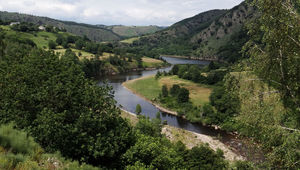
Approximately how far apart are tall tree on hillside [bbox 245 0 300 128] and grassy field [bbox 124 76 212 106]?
Result: 56291mm

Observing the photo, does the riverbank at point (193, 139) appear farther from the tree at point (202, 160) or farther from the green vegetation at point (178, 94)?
the tree at point (202, 160)

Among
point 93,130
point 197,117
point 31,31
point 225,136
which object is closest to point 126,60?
point 31,31

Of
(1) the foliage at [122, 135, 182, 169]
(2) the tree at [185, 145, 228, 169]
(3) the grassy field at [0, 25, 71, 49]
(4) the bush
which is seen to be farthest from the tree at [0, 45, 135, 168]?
(3) the grassy field at [0, 25, 71, 49]

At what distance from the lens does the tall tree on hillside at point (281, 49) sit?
27.5 ft

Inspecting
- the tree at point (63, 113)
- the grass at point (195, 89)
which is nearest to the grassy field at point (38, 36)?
the grass at point (195, 89)

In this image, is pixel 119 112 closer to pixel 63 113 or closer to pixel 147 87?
pixel 63 113

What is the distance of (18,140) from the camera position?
33.7ft

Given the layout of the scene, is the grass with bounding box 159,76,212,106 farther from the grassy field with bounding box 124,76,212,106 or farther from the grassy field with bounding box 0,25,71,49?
the grassy field with bounding box 0,25,71,49

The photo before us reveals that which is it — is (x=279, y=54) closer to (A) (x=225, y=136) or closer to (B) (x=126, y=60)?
(A) (x=225, y=136)

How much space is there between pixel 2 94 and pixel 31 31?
174848 mm

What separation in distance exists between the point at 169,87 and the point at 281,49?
259 feet

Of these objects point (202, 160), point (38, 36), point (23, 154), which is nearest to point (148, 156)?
point (23, 154)

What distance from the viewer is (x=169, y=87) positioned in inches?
3447

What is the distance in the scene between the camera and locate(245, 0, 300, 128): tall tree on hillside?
838cm
